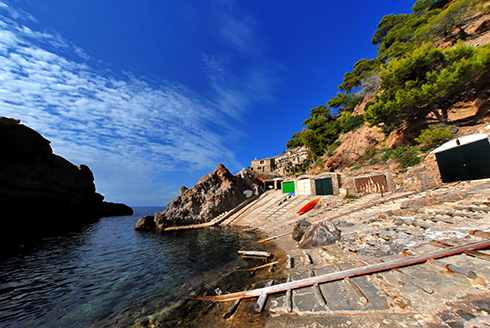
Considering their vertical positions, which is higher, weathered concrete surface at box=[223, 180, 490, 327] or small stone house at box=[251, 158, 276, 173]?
small stone house at box=[251, 158, 276, 173]

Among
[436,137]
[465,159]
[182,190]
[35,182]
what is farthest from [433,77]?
[35,182]

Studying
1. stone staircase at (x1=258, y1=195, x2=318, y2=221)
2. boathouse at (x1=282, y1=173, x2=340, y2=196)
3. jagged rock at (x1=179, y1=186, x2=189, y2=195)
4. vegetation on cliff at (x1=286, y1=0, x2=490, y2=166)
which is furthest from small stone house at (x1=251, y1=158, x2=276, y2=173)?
stone staircase at (x1=258, y1=195, x2=318, y2=221)

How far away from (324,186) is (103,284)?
74.9ft

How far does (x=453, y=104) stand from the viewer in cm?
1739

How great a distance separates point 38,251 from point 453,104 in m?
45.2

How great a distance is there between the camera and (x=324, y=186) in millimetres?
21672

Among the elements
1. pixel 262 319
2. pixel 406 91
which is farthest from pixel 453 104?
pixel 262 319

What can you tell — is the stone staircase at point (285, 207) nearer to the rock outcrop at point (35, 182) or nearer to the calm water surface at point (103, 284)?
the calm water surface at point (103, 284)

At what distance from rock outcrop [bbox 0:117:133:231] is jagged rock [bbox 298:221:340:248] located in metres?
49.8

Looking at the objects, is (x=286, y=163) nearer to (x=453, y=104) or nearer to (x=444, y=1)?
(x=453, y=104)

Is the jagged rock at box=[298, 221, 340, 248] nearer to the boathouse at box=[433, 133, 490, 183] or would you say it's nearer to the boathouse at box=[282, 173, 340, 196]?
the boathouse at box=[433, 133, 490, 183]

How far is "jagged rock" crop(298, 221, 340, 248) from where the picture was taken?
27.4ft

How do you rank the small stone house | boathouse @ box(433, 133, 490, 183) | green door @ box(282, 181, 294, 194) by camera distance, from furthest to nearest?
the small stone house, green door @ box(282, 181, 294, 194), boathouse @ box(433, 133, 490, 183)

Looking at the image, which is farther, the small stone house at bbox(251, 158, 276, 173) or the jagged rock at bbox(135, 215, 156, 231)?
the small stone house at bbox(251, 158, 276, 173)
